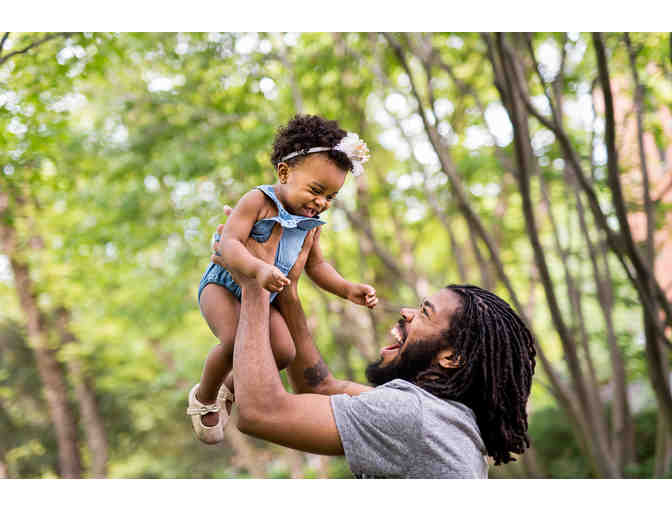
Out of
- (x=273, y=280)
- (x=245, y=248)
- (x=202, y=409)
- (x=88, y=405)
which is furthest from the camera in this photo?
(x=88, y=405)

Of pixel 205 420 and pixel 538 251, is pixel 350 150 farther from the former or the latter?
pixel 538 251

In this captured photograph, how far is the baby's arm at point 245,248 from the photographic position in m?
1.28

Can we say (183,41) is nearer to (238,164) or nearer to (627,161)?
(238,164)

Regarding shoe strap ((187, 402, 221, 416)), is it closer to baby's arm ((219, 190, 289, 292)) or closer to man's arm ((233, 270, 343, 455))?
man's arm ((233, 270, 343, 455))

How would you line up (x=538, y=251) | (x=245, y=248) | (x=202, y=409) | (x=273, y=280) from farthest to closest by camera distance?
(x=538, y=251), (x=202, y=409), (x=245, y=248), (x=273, y=280)

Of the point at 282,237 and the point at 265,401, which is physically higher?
the point at 282,237

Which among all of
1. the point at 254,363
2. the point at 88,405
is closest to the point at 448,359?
the point at 254,363

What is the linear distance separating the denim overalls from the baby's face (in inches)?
1.0

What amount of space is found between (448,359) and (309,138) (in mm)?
672

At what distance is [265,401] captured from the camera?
1.32 m

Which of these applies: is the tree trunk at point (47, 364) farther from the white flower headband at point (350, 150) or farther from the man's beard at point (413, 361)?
the man's beard at point (413, 361)

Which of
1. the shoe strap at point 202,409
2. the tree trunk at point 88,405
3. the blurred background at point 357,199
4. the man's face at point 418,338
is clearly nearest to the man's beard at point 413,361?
the man's face at point 418,338
